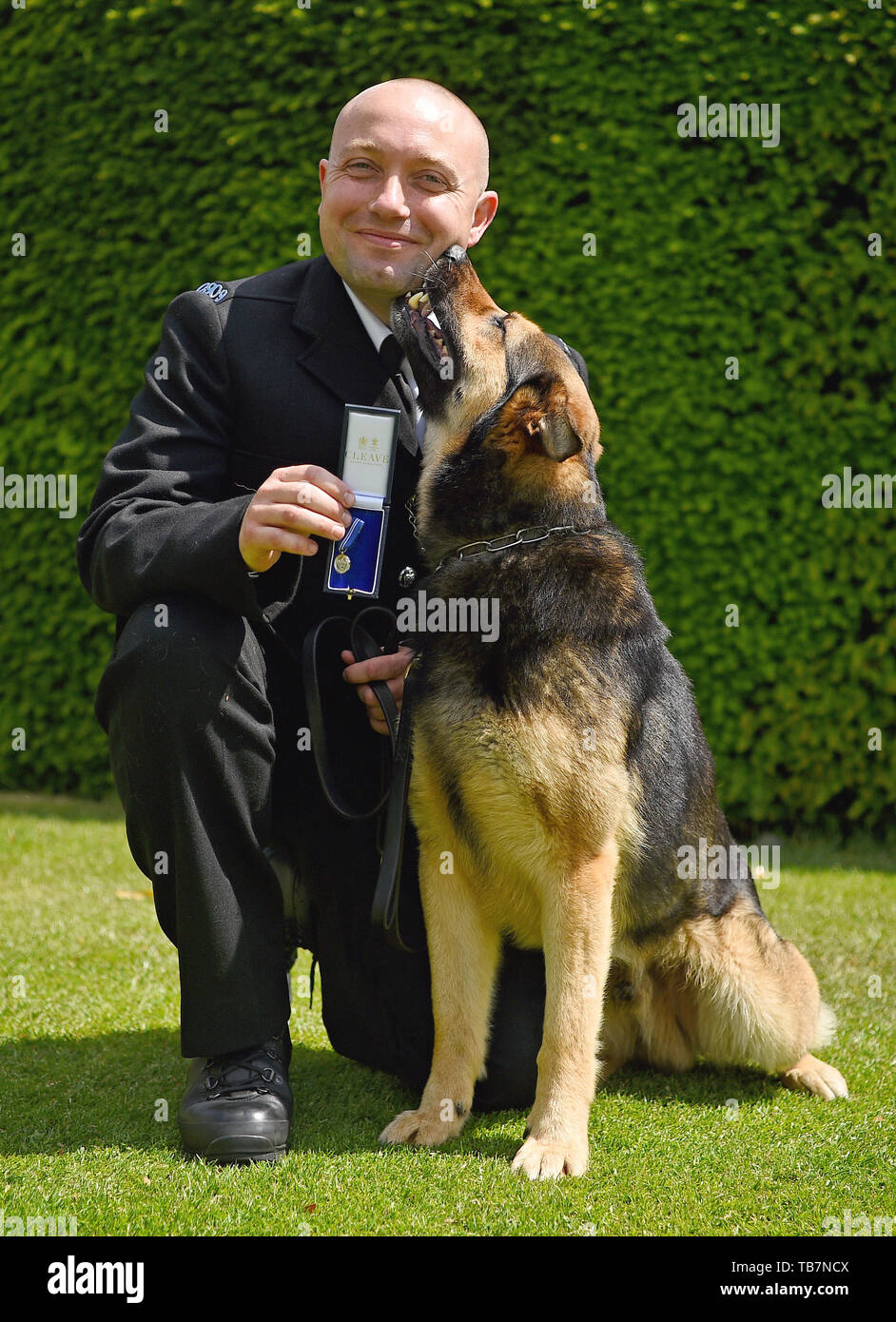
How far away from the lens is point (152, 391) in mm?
3004

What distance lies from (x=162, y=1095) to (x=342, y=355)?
6.29 feet

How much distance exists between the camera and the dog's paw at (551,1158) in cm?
249

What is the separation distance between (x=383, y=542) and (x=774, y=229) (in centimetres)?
377

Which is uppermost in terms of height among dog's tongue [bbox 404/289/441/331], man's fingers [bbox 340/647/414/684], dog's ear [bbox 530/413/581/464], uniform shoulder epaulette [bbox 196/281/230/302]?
uniform shoulder epaulette [bbox 196/281/230/302]

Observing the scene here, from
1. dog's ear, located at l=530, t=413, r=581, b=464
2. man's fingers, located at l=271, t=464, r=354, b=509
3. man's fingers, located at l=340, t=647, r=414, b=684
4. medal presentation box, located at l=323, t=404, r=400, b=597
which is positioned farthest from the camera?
man's fingers, located at l=340, t=647, r=414, b=684

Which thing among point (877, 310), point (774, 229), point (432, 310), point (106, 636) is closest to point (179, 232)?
point (106, 636)

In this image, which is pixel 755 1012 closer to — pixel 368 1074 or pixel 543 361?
pixel 368 1074

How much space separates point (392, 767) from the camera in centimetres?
293

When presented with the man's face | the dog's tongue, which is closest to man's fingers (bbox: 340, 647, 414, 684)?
the dog's tongue

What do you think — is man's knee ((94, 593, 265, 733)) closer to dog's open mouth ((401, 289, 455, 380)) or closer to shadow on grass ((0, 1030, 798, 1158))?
dog's open mouth ((401, 289, 455, 380))

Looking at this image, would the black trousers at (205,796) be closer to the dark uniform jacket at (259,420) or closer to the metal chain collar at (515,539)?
the dark uniform jacket at (259,420)

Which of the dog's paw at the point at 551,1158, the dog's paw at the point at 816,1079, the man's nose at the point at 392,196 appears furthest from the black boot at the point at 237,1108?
the man's nose at the point at 392,196

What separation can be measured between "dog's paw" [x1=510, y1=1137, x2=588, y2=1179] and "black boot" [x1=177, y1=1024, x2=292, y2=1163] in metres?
0.52

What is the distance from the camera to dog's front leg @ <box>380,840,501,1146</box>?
9.18ft
